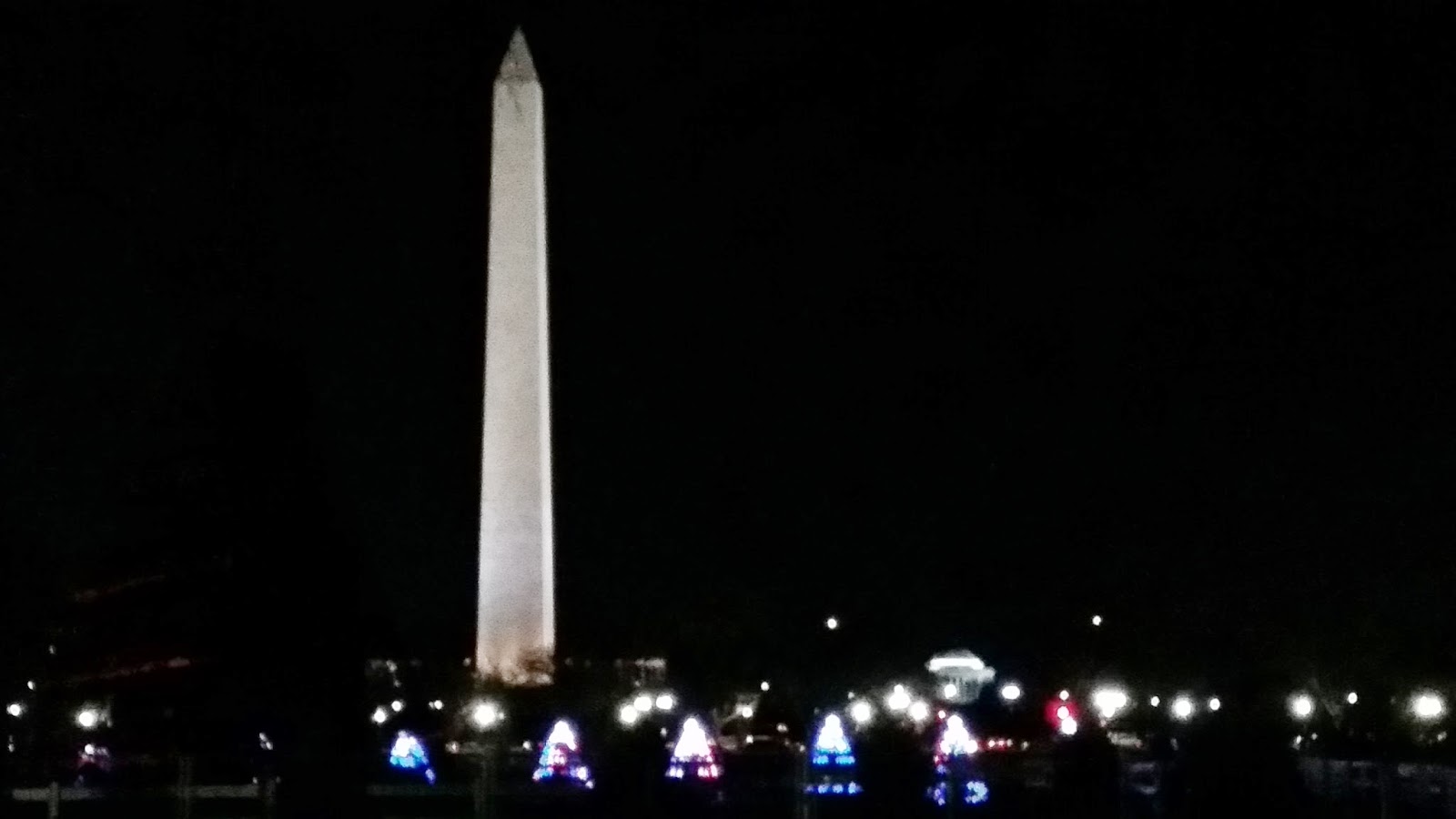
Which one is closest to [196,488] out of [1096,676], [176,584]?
[176,584]

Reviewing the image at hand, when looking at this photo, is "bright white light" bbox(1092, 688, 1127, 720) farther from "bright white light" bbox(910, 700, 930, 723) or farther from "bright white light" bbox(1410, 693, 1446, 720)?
"bright white light" bbox(1410, 693, 1446, 720)

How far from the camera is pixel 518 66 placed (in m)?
44.3

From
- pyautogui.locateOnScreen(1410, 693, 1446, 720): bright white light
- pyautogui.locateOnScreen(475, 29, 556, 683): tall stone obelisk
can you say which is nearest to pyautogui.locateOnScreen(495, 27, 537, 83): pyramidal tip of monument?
pyautogui.locateOnScreen(475, 29, 556, 683): tall stone obelisk

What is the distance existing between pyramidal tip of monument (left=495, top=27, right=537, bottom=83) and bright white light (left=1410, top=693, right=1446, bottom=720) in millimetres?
21147

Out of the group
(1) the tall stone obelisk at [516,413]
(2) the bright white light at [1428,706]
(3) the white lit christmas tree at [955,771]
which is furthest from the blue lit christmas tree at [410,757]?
(2) the bright white light at [1428,706]

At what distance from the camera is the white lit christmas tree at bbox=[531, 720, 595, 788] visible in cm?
2566

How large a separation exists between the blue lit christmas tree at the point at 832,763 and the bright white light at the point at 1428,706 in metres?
21.2

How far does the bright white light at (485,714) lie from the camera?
116ft

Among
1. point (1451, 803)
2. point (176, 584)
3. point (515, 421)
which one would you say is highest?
point (515, 421)

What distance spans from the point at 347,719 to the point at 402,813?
1703 millimetres

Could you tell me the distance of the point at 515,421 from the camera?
42.0 meters

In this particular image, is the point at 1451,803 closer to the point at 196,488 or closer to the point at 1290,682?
the point at 1290,682

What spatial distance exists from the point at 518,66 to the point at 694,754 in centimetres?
2225

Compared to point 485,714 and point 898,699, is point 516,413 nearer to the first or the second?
point 485,714
